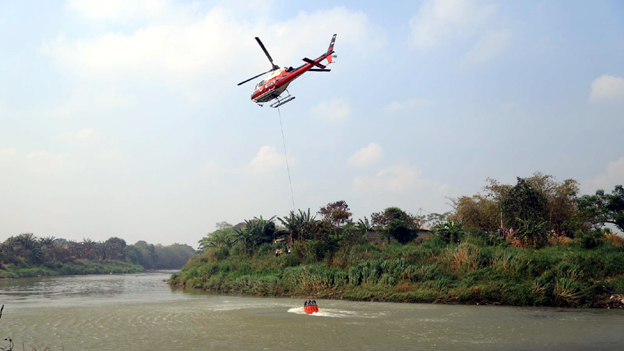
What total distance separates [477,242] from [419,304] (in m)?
9.75

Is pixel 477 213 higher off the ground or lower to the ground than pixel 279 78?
lower

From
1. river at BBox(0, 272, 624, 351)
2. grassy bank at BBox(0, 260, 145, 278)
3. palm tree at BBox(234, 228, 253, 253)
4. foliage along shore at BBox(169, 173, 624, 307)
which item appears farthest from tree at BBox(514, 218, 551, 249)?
grassy bank at BBox(0, 260, 145, 278)

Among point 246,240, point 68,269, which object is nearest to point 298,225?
point 246,240

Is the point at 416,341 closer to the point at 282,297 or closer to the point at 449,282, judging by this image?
the point at 449,282

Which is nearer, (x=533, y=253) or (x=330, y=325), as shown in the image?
(x=330, y=325)

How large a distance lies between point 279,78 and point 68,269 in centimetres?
6201

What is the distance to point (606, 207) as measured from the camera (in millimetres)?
32844

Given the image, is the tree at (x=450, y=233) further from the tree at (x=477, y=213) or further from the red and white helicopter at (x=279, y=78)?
the red and white helicopter at (x=279, y=78)

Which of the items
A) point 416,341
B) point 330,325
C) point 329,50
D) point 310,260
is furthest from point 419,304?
point 329,50

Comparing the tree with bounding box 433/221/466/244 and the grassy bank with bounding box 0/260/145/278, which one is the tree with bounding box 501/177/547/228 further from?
the grassy bank with bounding box 0/260/145/278

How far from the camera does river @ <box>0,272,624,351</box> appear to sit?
43.8ft

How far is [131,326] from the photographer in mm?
16938

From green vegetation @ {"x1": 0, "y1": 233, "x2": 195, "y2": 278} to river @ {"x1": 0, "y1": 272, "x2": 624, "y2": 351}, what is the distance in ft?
163

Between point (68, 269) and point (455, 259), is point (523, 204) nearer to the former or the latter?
point (455, 259)
